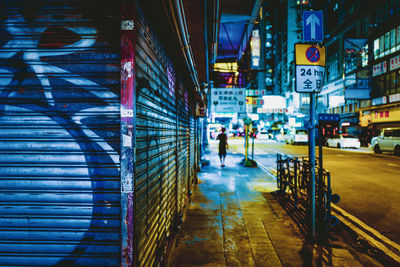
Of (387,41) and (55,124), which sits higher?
(387,41)

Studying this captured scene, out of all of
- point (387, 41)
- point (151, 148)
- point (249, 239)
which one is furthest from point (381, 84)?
point (151, 148)

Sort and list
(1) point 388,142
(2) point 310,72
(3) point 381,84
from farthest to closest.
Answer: (3) point 381,84 < (1) point 388,142 < (2) point 310,72

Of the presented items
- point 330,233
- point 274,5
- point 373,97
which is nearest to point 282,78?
point 274,5

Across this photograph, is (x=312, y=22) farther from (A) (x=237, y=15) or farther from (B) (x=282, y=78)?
(B) (x=282, y=78)

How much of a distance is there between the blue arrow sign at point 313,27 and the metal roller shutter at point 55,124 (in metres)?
4.05

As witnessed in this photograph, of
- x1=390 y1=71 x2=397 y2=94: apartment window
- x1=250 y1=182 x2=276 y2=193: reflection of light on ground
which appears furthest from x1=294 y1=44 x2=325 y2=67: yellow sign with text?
x1=390 y1=71 x2=397 y2=94: apartment window

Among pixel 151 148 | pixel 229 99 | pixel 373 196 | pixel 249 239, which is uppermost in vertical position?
pixel 229 99

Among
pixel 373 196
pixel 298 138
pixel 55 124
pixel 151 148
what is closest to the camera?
pixel 55 124

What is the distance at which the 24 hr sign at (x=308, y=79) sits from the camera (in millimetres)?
4367

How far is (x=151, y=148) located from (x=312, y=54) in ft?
13.0

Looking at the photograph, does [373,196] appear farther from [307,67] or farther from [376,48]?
[376,48]

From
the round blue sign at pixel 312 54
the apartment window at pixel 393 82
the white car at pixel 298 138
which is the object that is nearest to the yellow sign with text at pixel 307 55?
the round blue sign at pixel 312 54

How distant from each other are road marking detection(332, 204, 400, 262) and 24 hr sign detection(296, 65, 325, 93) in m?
3.23

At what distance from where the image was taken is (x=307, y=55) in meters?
4.40
